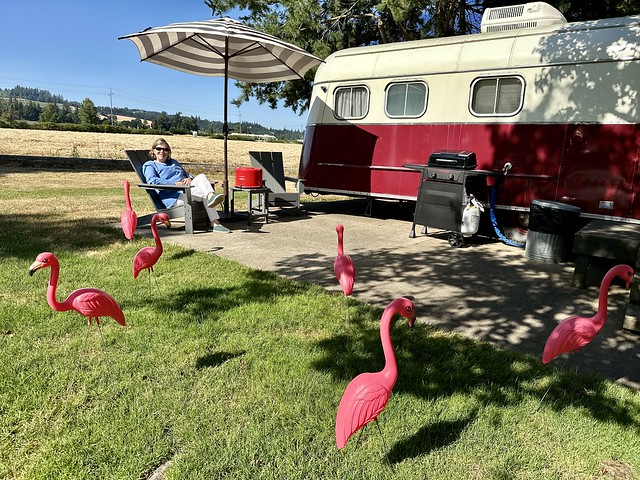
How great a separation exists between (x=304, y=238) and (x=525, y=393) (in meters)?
4.71

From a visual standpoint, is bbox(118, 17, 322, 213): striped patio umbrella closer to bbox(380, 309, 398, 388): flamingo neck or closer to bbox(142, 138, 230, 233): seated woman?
bbox(142, 138, 230, 233): seated woman

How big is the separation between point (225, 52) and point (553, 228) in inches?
240

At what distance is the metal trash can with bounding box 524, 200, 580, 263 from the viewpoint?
6156 millimetres

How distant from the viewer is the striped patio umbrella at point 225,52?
685 cm

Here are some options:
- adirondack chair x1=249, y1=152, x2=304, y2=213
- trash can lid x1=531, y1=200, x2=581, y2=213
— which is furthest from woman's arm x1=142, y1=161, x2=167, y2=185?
trash can lid x1=531, y1=200, x2=581, y2=213

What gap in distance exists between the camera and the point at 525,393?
9.54 ft

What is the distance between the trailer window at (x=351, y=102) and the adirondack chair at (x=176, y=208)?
12.1ft

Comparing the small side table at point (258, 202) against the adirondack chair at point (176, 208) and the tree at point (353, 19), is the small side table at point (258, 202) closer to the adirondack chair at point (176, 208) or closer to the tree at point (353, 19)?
the adirondack chair at point (176, 208)

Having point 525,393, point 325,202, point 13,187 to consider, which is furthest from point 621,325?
point 13,187

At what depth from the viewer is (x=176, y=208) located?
7086 mm

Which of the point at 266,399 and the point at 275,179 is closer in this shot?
the point at 266,399

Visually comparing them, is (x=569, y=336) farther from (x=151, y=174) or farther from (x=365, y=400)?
(x=151, y=174)

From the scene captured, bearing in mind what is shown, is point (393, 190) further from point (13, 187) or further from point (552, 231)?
point (13, 187)

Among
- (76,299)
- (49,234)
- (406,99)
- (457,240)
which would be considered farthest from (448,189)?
(49,234)
